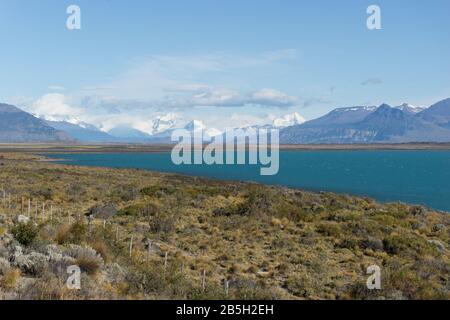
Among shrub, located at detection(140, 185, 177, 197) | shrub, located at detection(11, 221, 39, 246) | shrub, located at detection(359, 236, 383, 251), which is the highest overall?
shrub, located at detection(11, 221, 39, 246)

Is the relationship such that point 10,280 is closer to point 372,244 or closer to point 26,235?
point 26,235

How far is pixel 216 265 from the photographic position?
18766mm

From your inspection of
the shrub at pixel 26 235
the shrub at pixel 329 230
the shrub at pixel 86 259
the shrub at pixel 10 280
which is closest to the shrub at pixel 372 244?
the shrub at pixel 329 230

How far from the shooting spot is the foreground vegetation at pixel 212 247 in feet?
40.0

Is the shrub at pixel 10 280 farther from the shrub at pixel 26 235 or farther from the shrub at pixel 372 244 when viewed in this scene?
the shrub at pixel 372 244

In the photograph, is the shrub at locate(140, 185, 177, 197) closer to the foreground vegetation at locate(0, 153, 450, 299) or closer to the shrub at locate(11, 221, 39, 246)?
the foreground vegetation at locate(0, 153, 450, 299)

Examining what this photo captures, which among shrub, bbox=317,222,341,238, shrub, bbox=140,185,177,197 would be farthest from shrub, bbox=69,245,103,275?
shrub, bbox=140,185,177,197

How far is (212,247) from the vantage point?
21.8 meters

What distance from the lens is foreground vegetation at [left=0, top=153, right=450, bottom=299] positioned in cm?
1219

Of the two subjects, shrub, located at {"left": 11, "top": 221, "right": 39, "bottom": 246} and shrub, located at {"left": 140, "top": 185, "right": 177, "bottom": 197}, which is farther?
shrub, located at {"left": 140, "top": 185, "right": 177, "bottom": 197}

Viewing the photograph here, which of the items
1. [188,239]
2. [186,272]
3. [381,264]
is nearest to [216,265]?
[186,272]

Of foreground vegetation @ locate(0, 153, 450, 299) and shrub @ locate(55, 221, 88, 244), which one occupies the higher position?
shrub @ locate(55, 221, 88, 244)

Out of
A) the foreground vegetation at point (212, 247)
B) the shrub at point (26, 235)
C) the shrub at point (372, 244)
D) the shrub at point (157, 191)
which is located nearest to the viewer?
the foreground vegetation at point (212, 247)
